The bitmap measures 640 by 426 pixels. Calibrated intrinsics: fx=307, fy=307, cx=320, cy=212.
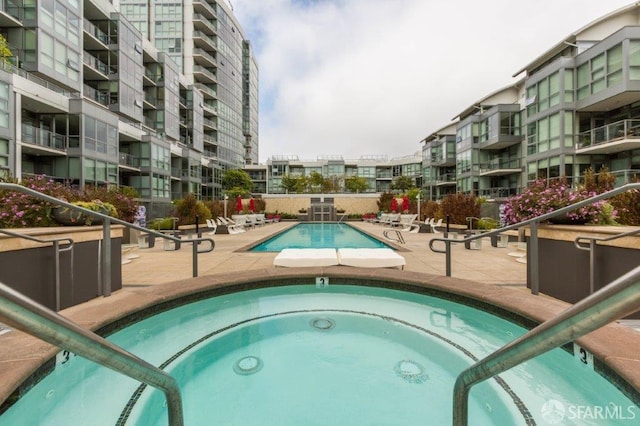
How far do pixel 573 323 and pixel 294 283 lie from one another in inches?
197

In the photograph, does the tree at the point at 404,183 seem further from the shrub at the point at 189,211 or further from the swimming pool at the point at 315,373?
the swimming pool at the point at 315,373

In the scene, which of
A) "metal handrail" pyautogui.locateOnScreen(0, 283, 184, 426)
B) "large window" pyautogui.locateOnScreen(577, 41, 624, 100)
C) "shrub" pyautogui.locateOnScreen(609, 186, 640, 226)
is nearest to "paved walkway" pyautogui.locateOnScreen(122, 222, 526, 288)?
"shrub" pyautogui.locateOnScreen(609, 186, 640, 226)

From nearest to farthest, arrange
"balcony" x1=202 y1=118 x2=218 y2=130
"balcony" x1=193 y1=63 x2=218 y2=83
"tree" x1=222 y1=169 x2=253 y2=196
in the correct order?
"balcony" x1=193 y1=63 x2=218 y2=83 → "tree" x1=222 y1=169 x2=253 y2=196 → "balcony" x1=202 y1=118 x2=218 y2=130

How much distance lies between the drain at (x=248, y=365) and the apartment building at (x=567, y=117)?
10.7 metres

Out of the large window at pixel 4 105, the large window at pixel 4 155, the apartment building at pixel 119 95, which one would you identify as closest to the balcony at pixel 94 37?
the apartment building at pixel 119 95

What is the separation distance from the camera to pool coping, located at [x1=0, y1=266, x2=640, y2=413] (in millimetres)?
2305

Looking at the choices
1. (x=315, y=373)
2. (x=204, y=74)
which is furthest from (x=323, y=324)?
(x=204, y=74)

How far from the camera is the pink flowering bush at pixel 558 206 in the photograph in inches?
184

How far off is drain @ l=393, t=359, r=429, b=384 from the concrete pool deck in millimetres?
1443

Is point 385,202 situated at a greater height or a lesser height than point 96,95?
lesser

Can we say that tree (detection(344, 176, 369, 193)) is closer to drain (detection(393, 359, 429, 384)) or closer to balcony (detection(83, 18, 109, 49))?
balcony (detection(83, 18, 109, 49))

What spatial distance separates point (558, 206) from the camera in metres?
5.52

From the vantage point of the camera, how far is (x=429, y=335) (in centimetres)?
394

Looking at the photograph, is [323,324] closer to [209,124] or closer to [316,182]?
[316,182]
